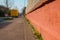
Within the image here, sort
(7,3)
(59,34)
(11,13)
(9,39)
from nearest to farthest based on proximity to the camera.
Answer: (59,34) → (9,39) → (7,3) → (11,13)

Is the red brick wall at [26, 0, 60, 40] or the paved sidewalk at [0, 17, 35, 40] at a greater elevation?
the red brick wall at [26, 0, 60, 40]

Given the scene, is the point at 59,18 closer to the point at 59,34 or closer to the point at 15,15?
the point at 59,34

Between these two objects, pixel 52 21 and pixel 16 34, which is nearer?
pixel 52 21

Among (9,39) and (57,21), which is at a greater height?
(57,21)

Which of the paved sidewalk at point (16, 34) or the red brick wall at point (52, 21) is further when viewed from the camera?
the paved sidewalk at point (16, 34)

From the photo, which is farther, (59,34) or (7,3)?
(7,3)

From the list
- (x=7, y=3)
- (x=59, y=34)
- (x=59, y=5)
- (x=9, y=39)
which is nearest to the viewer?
(x=59, y=34)

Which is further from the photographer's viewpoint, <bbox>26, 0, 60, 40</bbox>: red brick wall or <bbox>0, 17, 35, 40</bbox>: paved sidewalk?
<bbox>0, 17, 35, 40</bbox>: paved sidewalk

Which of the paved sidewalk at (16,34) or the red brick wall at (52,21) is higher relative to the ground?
the red brick wall at (52,21)

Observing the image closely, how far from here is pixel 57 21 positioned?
12.0 ft

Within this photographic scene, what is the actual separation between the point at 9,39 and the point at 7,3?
52.7 m

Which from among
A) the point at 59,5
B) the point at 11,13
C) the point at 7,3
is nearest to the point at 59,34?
the point at 59,5

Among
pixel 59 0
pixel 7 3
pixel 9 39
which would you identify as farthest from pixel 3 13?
pixel 59 0

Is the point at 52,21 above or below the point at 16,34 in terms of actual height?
above
